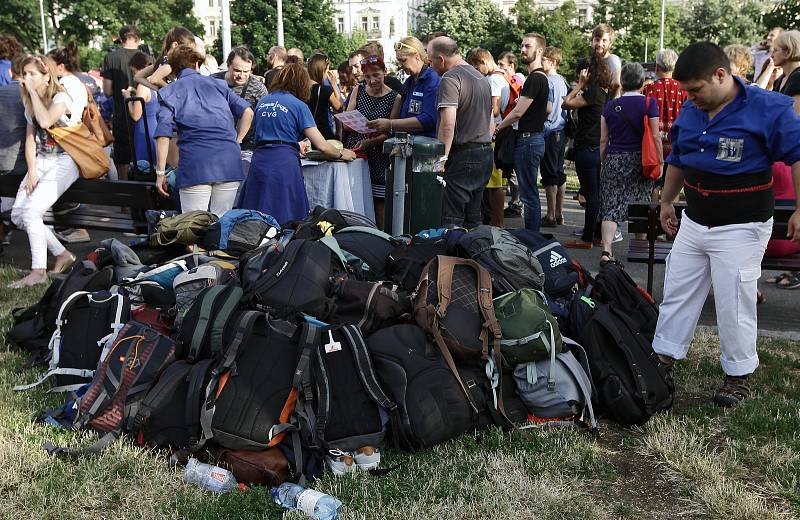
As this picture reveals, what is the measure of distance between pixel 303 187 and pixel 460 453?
3523 mm

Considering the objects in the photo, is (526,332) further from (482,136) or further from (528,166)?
(528,166)

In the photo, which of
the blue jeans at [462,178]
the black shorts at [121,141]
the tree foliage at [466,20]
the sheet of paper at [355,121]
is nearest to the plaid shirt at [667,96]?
the blue jeans at [462,178]

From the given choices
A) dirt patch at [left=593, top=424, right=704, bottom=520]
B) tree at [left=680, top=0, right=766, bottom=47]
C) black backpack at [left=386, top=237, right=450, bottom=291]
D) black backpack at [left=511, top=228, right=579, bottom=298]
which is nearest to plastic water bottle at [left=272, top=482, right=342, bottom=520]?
dirt patch at [left=593, top=424, right=704, bottom=520]

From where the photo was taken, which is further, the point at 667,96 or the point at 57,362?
the point at 667,96

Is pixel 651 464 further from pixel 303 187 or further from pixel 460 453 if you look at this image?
pixel 303 187

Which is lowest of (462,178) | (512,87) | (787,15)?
(462,178)

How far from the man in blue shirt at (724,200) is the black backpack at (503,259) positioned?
82 centimetres

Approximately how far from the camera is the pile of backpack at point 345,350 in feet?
12.7

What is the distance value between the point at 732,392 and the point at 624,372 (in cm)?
73

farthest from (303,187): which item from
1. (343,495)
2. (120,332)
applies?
(343,495)

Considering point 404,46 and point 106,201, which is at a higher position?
point 404,46

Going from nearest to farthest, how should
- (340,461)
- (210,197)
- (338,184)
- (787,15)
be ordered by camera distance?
(340,461), (210,197), (338,184), (787,15)

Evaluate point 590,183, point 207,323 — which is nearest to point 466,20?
point 590,183

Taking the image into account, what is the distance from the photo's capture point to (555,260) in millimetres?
5203
